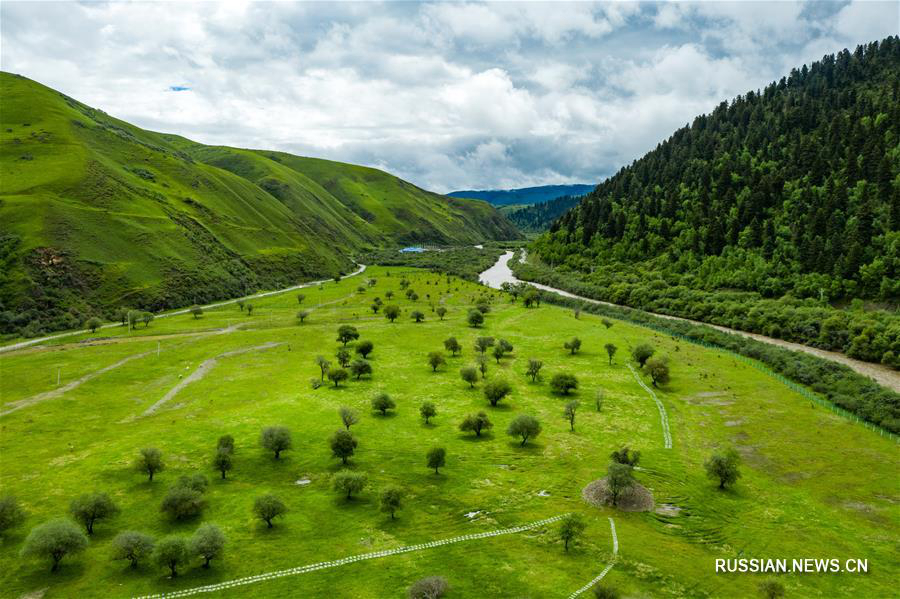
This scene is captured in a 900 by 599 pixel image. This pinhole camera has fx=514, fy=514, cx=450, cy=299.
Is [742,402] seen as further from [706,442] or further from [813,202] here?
[813,202]

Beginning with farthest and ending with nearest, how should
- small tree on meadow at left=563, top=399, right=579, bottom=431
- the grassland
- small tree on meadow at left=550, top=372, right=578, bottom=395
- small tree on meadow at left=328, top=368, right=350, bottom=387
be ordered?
small tree on meadow at left=328, top=368, right=350, bottom=387 < small tree on meadow at left=550, top=372, right=578, bottom=395 < small tree on meadow at left=563, top=399, right=579, bottom=431 < the grassland

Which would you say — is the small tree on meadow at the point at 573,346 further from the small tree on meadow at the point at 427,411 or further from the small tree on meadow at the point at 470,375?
the small tree on meadow at the point at 427,411

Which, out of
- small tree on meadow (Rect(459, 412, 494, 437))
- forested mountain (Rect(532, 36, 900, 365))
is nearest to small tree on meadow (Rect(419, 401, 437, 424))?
small tree on meadow (Rect(459, 412, 494, 437))

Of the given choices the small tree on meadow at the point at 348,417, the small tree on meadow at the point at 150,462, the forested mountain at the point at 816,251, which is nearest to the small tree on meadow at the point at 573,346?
the forested mountain at the point at 816,251

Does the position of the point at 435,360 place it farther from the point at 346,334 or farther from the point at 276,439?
the point at 276,439

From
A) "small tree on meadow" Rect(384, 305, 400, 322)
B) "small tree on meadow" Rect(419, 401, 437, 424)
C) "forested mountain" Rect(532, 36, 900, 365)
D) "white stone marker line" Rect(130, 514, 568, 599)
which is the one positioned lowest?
"white stone marker line" Rect(130, 514, 568, 599)

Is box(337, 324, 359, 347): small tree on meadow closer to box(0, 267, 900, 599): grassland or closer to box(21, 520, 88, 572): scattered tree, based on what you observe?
box(0, 267, 900, 599): grassland

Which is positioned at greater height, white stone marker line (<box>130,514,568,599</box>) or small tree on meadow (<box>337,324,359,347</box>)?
small tree on meadow (<box>337,324,359,347</box>)

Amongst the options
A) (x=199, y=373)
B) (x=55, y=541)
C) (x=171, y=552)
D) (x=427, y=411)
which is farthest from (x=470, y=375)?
(x=55, y=541)
